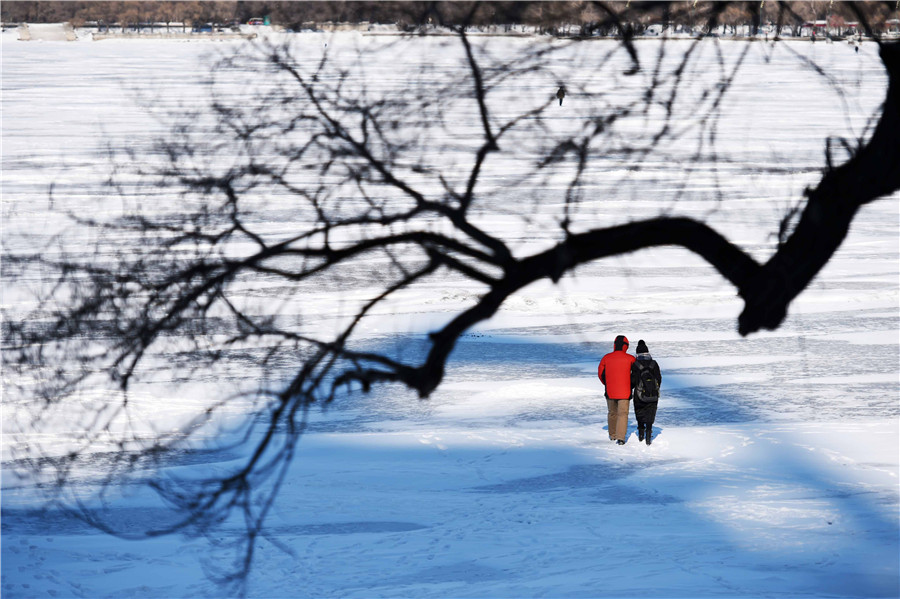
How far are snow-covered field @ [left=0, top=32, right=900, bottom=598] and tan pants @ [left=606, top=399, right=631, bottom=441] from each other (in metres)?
0.13

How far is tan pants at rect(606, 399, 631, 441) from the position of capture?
7715 millimetres

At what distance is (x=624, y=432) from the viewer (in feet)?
25.7

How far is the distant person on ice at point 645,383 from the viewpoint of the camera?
24.7 feet

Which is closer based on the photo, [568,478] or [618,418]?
[568,478]

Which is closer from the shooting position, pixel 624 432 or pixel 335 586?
pixel 335 586

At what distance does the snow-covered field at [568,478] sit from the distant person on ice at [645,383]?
0.38m

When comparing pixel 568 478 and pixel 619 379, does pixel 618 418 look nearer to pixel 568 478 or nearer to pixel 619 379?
pixel 619 379

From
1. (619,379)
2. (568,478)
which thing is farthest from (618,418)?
(568,478)

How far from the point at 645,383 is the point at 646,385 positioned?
0.8 inches

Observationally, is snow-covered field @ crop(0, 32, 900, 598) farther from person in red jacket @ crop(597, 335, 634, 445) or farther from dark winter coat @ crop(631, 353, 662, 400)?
dark winter coat @ crop(631, 353, 662, 400)

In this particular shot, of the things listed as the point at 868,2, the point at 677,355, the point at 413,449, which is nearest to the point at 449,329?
the point at 868,2

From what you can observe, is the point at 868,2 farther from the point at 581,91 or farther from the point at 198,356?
the point at 198,356

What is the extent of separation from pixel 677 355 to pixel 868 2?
7.84 meters

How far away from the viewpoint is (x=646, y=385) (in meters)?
7.59
